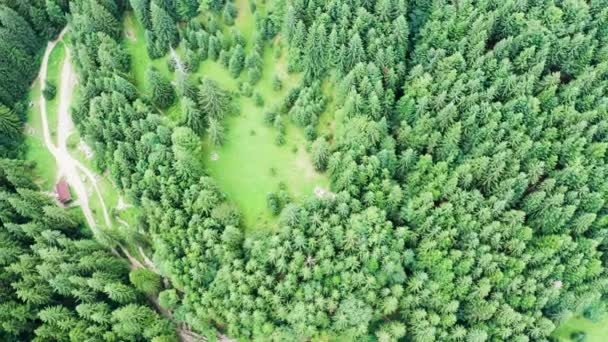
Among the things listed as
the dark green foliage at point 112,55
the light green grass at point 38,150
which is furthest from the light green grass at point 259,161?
the light green grass at point 38,150

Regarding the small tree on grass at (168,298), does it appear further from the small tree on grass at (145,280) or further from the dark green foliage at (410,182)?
the small tree on grass at (145,280)

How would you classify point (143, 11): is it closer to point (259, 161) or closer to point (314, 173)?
point (259, 161)

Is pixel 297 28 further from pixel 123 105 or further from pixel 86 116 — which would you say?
pixel 86 116

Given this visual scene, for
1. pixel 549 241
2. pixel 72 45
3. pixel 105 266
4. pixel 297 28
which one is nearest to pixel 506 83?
pixel 549 241

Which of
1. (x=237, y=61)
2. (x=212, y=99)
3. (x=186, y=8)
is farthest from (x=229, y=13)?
(x=212, y=99)

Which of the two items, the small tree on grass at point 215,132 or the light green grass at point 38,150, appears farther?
the light green grass at point 38,150

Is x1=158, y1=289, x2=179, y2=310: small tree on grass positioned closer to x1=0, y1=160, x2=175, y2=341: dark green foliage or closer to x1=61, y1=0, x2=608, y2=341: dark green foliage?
x1=61, y1=0, x2=608, y2=341: dark green foliage

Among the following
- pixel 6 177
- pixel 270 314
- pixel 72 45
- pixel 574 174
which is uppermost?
pixel 72 45
